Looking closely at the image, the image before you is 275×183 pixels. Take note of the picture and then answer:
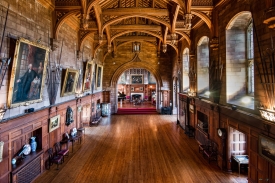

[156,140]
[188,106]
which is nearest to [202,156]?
[156,140]

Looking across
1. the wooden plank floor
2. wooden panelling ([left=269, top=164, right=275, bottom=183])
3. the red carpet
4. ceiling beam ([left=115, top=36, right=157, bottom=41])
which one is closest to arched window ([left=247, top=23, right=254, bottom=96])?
wooden panelling ([left=269, top=164, right=275, bottom=183])

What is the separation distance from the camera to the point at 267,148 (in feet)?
14.0

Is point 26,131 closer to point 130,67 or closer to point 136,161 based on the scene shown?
point 136,161

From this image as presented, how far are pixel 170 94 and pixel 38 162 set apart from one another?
43.1 ft

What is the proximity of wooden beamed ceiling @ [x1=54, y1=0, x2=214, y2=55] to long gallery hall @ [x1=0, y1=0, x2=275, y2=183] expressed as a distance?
54 mm

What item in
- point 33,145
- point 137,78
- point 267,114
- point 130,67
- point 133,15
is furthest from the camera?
Answer: point 137,78

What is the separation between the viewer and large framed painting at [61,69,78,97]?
26.7ft

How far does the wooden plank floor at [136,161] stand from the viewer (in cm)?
596

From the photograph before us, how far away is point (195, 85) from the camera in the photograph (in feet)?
32.0

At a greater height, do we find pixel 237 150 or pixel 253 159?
Answer: pixel 253 159

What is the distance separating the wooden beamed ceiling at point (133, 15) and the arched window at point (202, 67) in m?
1.05

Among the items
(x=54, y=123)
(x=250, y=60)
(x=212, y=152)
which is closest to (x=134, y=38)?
(x=54, y=123)

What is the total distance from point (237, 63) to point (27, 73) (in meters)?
6.78

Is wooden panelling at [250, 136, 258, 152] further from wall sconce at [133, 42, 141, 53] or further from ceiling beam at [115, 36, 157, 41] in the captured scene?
wall sconce at [133, 42, 141, 53]
